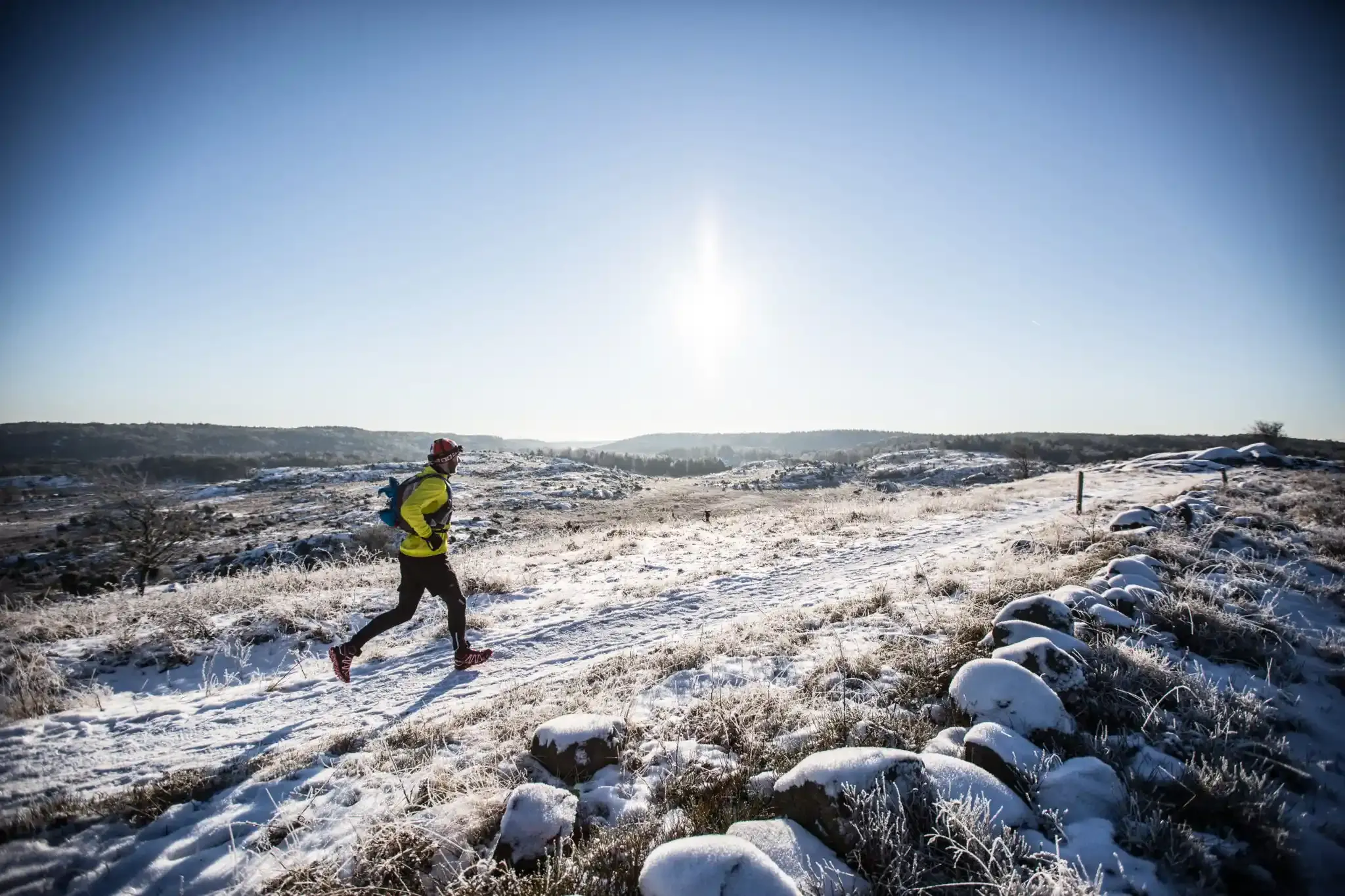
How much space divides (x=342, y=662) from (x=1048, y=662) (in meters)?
7.15

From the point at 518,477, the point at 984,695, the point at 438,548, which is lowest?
the point at 518,477

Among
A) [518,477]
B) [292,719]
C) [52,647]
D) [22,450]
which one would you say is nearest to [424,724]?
[292,719]

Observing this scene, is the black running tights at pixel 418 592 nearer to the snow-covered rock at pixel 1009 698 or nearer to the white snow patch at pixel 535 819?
the white snow patch at pixel 535 819

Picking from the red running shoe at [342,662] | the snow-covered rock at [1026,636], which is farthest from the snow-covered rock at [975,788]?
the red running shoe at [342,662]

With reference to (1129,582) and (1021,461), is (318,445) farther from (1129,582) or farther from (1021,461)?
(1129,582)

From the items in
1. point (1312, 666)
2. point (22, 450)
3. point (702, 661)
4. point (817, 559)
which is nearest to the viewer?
point (1312, 666)

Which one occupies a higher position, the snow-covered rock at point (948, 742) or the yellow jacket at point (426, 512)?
the yellow jacket at point (426, 512)

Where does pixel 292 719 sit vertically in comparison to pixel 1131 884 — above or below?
below

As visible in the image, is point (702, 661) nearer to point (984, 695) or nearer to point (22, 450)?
point (984, 695)

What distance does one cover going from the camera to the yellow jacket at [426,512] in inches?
230

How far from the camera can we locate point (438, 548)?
6.03 meters

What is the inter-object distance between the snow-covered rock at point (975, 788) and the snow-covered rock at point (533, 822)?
1987mm

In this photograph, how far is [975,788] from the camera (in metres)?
2.67

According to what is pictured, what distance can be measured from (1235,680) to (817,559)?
7023 millimetres
